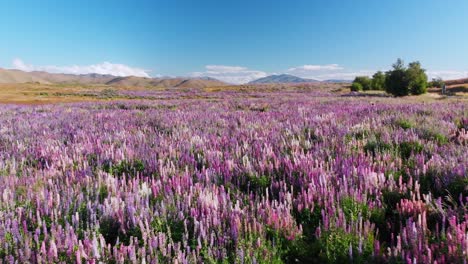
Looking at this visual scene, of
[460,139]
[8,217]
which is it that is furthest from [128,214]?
[460,139]

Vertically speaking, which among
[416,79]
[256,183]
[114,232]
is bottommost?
[114,232]

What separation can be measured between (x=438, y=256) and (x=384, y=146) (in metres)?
2.94

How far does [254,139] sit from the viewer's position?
17.4 ft

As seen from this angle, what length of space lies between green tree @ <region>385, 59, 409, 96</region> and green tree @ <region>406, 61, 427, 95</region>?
61 cm

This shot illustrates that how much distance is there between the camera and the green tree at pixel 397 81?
1762 inches

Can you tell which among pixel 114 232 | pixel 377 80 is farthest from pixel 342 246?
pixel 377 80

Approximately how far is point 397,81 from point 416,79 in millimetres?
2441

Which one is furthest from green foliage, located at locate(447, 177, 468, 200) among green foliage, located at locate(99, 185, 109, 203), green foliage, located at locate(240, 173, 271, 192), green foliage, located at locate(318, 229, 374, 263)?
green foliage, located at locate(99, 185, 109, 203)

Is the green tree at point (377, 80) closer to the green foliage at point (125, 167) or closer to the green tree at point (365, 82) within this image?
the green tree at point (365, 82)

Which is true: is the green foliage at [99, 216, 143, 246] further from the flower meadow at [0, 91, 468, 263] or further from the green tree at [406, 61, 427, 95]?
the green tree at [406, 61, 427, 95]

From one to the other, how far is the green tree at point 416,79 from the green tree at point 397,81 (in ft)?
2.01

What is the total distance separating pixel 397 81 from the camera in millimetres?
45344

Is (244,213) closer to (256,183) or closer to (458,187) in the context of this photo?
(256,183)

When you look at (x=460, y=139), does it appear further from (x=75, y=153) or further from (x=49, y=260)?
(x=75, y=153)
